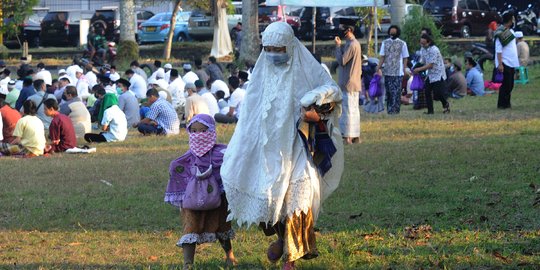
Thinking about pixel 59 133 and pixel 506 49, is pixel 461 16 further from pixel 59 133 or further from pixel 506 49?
pixel 59 133

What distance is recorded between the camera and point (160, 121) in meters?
17.1

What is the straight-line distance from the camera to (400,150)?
13.2 metres

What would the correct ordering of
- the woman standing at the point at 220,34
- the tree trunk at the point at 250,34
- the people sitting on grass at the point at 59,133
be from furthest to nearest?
the woman standing at the point at 220,34 → the tree trunk at the point at 250,34 → the people sitting on grass at the point at 59,133

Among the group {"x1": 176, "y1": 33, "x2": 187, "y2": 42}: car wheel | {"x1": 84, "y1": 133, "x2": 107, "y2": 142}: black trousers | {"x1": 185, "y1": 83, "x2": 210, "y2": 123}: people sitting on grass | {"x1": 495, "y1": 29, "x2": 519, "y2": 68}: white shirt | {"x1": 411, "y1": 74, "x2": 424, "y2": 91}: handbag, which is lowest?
{"x1": 84, "y1": 133, "x2": 107, "y2": 142}: black trousers

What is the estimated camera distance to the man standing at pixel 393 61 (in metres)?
17.0

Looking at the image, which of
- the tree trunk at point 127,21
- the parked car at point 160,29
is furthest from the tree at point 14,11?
the parked car at point 160,29

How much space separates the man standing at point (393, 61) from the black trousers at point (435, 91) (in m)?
0.49

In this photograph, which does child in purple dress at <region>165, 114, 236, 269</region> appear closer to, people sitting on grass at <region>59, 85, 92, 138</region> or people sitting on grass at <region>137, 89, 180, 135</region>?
people sitting on grass at <region>137, 89, 180, 135</region>

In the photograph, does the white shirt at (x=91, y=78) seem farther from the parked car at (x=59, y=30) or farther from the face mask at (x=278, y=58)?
the parked car at (x=59, y=30)

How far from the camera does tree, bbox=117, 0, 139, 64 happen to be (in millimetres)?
31672

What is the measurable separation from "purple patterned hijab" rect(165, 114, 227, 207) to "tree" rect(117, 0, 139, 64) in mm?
24761

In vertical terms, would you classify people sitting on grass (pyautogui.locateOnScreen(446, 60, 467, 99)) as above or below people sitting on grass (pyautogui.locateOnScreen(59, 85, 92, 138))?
above

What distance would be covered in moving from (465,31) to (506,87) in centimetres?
2005

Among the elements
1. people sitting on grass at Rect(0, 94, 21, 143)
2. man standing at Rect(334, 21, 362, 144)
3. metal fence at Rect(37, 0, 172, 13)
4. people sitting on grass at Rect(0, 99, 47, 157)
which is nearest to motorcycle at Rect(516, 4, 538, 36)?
metal fence at Rect(37, 0, 172, 13)
